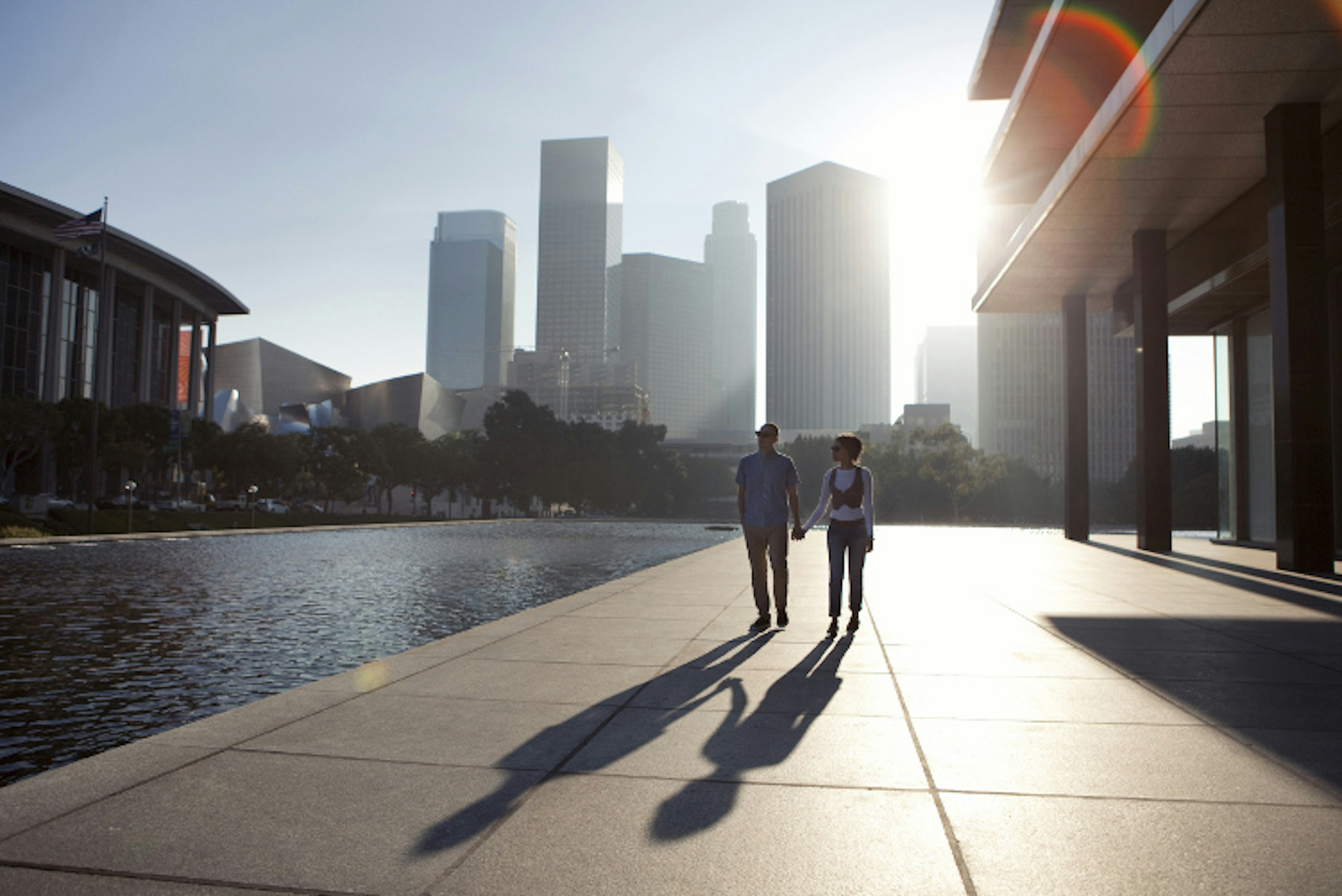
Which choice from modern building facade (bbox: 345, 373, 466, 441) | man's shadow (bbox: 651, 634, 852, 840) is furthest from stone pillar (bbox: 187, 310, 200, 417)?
man's shadow (bbox: 651, 634, 852, 840)

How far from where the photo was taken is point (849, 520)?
8.34 m

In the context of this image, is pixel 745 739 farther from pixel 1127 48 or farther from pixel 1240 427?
pixel 1240 427

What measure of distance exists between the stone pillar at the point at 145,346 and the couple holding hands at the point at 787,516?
245 ft

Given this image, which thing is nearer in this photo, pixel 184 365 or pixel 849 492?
pixel 849 492

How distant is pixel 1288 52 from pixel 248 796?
16681 millimetres

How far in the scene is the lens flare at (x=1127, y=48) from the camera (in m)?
14.9

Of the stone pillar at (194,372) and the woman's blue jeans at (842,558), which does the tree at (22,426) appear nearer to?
the stone pillar at (194,372)

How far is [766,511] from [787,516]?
0.21 metres

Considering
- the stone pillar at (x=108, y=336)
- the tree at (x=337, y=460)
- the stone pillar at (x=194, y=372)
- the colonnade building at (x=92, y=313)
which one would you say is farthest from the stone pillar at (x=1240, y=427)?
the stone pillar at (x=194, y=372)

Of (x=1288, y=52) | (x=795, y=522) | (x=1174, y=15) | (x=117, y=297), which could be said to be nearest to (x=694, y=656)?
(x=795, y=522)

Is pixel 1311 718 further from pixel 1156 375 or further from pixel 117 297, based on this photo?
pixel 117 297

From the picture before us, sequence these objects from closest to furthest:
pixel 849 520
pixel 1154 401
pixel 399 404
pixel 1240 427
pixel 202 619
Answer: pixel 849 520, pixel 202 619, pixel 1154 401, pixel 1240 427, pixel 399 404

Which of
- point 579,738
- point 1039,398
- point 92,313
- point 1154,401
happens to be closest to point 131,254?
point 92,313

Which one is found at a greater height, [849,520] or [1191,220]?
[1191,220]
